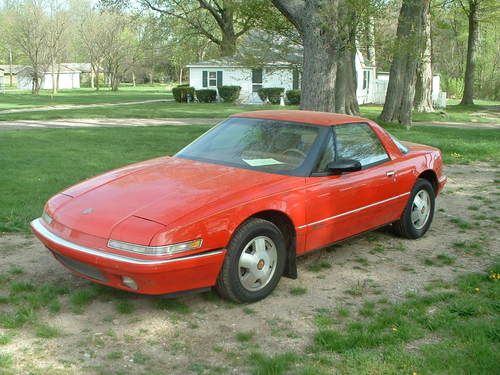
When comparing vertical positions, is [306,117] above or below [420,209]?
above

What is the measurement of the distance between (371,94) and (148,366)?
4133 cm

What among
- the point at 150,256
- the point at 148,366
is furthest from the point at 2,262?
the point at 148,366

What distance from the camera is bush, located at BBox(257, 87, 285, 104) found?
3491 cm

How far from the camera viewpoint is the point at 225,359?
11.7 feet

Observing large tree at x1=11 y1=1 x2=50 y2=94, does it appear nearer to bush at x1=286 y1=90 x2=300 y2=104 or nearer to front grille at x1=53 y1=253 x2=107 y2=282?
bush at x1=286 y1=90 x2=300 y2=104

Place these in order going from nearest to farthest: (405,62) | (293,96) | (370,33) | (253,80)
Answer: (370,33) < (405,62) < (293,96) < (253,80)

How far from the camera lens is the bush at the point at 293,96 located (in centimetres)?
3397

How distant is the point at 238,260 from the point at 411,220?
2707 millimetres

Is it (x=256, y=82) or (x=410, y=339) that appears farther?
(x=256, y=82)

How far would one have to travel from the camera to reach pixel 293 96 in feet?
112

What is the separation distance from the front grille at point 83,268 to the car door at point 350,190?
1691 mm

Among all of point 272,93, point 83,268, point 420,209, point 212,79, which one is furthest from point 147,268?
point 212,79

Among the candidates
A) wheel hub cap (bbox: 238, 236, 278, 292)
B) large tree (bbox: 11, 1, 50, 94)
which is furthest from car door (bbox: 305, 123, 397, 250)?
large tree (bbox: 11, 1, 50, 94)

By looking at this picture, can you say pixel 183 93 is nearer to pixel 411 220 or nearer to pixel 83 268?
pixel 411 220
